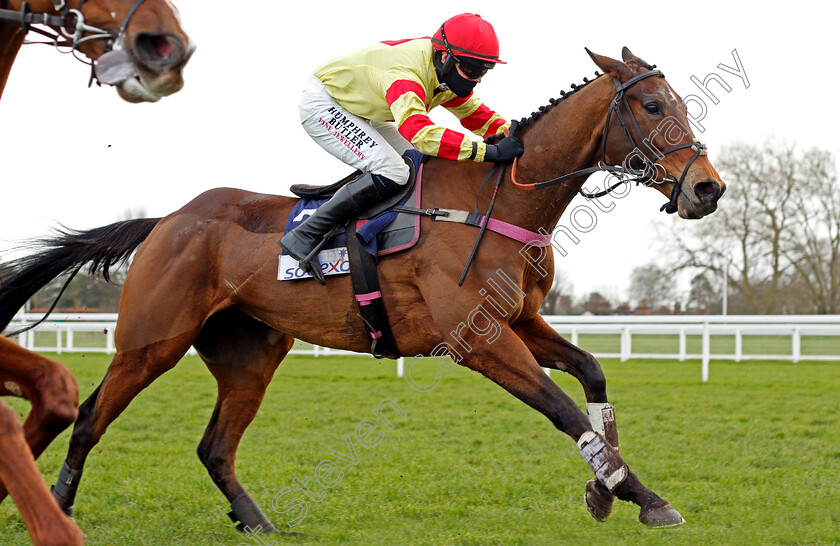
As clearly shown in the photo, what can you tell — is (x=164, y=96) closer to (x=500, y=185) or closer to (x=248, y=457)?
(x=500, y=185)

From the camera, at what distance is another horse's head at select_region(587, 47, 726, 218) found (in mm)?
3795

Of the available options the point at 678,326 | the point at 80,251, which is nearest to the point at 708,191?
the point at 80,251

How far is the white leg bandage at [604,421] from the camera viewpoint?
13.6 ft

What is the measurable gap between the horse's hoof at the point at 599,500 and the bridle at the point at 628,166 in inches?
54.5

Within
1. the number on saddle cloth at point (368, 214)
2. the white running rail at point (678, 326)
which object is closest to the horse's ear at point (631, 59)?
the number on saddle cloth at point (368, 214)

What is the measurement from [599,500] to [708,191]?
1565 millimetres

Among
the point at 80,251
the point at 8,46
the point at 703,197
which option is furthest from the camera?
the point at 80,251

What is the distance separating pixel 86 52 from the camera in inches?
100

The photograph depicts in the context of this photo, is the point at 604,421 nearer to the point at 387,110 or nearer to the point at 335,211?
the point at 335,211

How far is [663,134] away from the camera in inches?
155

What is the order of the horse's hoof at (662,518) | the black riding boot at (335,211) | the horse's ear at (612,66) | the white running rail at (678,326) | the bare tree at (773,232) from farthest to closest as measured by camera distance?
the bare tree at (773,232) < the white running rail at (678,326) < the black riding boot at (335,211) < the horse's ear at (612,66) < the horse's hoof at (662,518)

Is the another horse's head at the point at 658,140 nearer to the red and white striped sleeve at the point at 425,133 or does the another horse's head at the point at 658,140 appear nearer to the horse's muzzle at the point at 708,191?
the horse's muzzle at the point at 708,191

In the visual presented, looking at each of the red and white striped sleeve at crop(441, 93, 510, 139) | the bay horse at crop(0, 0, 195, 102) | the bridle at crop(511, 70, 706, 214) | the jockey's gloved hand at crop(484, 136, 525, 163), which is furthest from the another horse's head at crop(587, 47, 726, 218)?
the bay horse at crop(0, 0, 195, 102)

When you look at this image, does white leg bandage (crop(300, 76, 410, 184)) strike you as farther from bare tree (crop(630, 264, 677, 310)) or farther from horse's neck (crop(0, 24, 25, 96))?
bare tree (crop(630, 264, 677, 310))
